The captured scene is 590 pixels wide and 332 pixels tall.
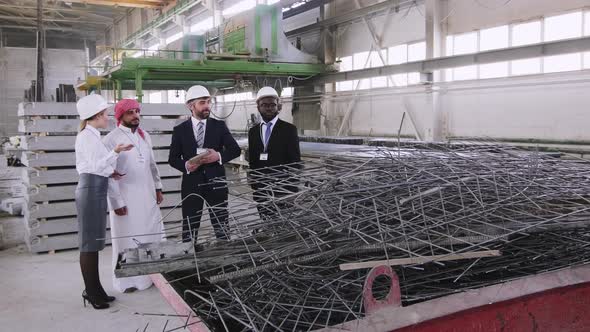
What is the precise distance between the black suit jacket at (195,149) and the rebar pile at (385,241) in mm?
1434

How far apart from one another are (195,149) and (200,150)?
6cm

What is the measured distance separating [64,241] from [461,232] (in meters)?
4.74

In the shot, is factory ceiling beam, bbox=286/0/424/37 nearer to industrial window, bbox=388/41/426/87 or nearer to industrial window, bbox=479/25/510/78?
industrial window, bbox=388/41/426/87

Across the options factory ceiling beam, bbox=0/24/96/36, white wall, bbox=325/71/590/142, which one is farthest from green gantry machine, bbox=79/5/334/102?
factory ceiling beam, bbox=0/24/96/36

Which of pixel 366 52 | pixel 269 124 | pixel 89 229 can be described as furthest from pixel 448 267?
pixel 366 52

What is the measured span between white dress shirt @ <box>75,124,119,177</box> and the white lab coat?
24 centimetres

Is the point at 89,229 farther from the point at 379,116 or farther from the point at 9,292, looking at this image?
the point at 379,116

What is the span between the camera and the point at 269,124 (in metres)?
3.72

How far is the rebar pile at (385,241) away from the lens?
1570 mm

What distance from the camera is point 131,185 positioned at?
3787 mm

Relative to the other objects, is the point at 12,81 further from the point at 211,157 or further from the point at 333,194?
the point at 333,194

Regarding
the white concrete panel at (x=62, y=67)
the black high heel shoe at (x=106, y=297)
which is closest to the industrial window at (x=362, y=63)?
the black high heel shoe at (x=106, y=297)

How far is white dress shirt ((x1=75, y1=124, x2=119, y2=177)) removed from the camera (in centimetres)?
340

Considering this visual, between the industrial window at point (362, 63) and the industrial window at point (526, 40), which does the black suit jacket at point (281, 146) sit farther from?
the industrial window at point (362, 63)
